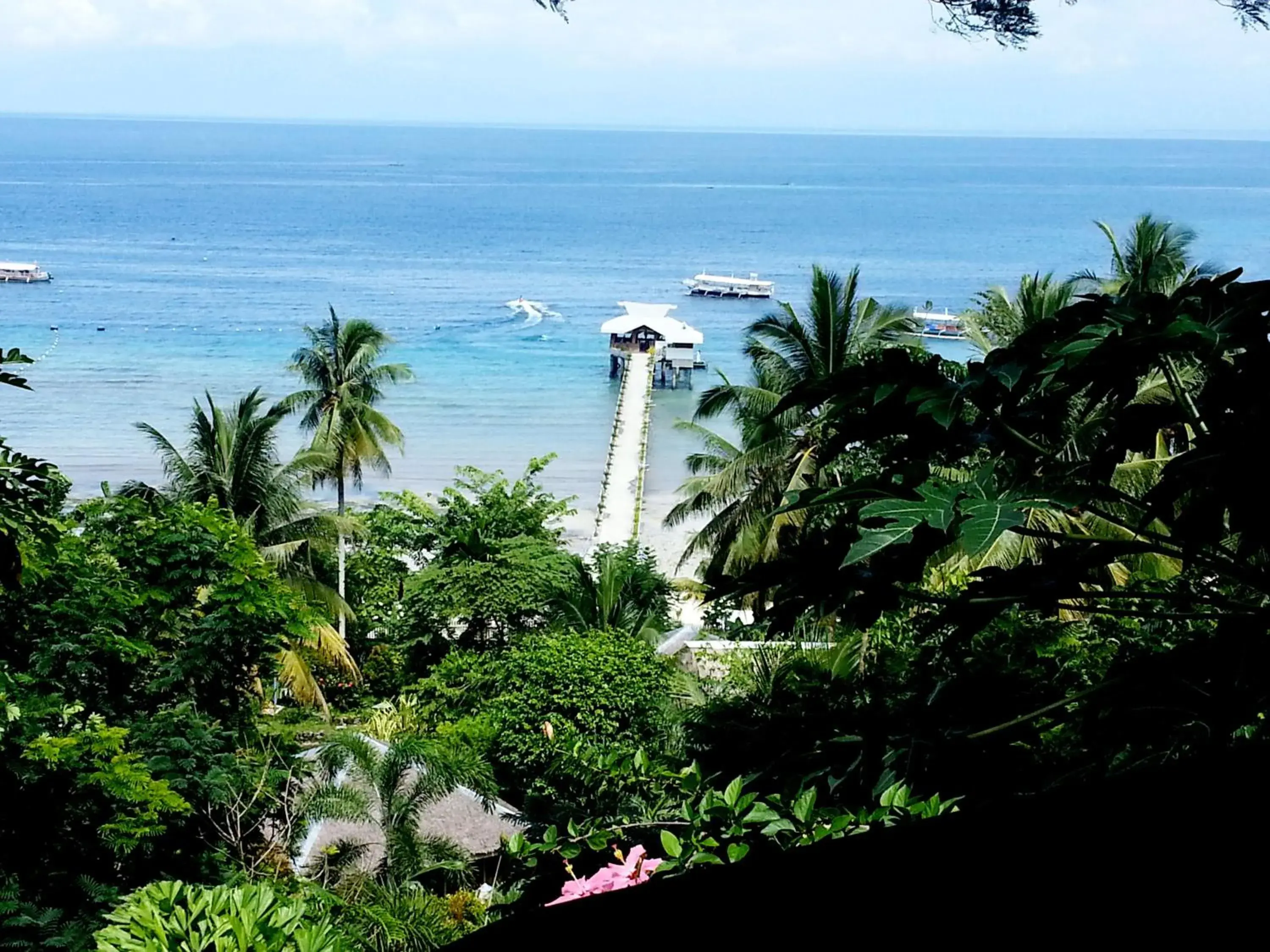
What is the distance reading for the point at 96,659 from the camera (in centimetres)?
810

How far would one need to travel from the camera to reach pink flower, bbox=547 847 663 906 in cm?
177

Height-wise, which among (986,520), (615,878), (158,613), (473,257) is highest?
(473,257)

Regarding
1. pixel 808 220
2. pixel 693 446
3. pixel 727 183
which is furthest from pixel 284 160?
pixel 693 446

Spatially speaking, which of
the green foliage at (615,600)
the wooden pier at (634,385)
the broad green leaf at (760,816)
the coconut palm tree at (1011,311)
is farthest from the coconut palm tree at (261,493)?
the broad green leaf at (760,816)

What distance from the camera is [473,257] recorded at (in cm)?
6719

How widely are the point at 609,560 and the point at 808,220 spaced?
236 feet

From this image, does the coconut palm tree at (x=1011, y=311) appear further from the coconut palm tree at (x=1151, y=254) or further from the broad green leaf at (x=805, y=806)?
the broad green leaf at (x=805, y=806)

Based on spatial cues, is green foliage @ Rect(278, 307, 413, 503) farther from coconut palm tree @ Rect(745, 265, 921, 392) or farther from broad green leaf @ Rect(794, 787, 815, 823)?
broad green leaf @ Rect(794, 787, 815, 823)

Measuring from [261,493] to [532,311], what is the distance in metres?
38.5

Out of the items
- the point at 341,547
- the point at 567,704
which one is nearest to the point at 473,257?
the point at 341,547

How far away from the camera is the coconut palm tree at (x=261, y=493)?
15000 millimetres

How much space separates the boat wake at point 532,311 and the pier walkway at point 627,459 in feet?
35.4

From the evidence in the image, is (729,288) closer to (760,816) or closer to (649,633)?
(649,633)

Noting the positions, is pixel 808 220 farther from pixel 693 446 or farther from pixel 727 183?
pixel 693 446
